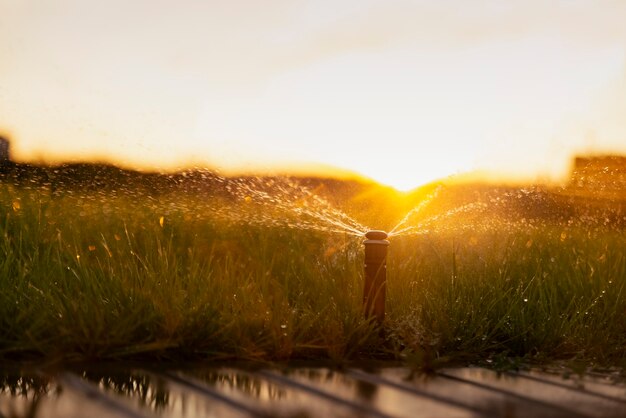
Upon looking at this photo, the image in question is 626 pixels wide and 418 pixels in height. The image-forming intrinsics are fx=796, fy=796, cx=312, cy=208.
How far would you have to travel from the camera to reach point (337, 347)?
5.21 m

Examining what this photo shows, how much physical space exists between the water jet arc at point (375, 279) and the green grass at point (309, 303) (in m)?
0.11

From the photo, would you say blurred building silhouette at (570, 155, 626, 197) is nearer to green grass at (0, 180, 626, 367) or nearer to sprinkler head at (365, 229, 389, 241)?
green grass at (0, 180, 626, 367)

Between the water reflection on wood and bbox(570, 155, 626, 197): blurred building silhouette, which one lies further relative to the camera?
bbox(570, 155, 626, 197): blurred building silhouette

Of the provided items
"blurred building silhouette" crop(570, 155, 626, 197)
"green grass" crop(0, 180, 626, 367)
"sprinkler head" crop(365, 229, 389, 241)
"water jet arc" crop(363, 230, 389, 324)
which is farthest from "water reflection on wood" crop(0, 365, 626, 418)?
"blurred building silhouette" crop(570, 155, 626, 197)

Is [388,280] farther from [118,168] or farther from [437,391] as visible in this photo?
[118,168]

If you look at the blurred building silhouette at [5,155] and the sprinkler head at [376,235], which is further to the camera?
the blurred building silhouette at [5,155]

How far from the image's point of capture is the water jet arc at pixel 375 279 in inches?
218

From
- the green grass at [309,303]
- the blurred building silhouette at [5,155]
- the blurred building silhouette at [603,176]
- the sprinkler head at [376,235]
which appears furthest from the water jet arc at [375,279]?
the blurred building silhouette at [603,176]

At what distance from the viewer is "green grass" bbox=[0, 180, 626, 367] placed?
504 centimetres

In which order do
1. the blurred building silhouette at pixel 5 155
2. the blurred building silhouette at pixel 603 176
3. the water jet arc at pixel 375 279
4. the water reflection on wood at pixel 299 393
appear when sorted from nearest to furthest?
1. the water reflection on wood at pixel 299 393
2. the water jet arc at pixel 375 279
3. the blurred building silhouette at pixel 5 155
4. the blurred building silhouette at pixel 603 176

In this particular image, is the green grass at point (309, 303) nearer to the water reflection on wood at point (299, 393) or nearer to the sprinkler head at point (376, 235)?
the water reflection on wood at point (299, 393)

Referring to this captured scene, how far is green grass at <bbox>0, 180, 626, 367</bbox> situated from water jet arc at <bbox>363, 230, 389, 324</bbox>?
111 millimetres

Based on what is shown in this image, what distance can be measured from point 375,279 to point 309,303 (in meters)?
0.87

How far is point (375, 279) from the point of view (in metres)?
5.53
